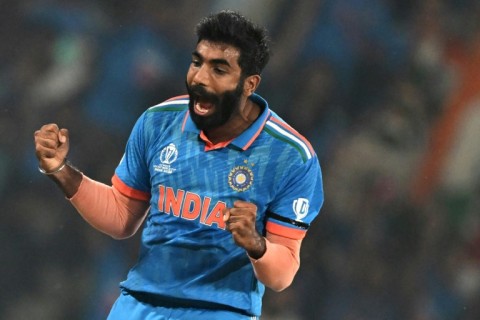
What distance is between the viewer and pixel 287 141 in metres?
2.62

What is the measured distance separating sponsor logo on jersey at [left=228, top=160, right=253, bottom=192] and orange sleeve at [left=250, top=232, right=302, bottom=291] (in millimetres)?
145

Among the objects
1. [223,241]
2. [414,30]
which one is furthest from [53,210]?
[414,30]

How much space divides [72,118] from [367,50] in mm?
1147

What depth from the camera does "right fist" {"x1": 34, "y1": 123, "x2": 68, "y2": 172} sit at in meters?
2.49

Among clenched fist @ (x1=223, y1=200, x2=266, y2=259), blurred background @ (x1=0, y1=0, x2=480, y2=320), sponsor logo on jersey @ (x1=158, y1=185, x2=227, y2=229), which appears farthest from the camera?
blurred background @ (x1=0, y1=0, x2=480, y2=320)

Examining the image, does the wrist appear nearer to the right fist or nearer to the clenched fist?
the right fist

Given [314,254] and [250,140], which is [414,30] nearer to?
[314,254]

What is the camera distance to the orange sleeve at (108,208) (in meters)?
2.68

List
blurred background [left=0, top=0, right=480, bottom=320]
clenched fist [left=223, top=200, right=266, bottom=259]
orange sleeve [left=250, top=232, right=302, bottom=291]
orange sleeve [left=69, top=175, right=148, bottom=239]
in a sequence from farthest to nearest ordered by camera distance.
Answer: blurred background [left=0, top=0, right=480, bottom=320] → orange sleeve [left=69, top=175, right=148, bottom=239] → orange sleeve [left=250, top=232, right=302, bottom=291] → clenched fist [left=223, top=200, right=266, bottom=259]

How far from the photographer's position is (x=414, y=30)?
3.74 metres

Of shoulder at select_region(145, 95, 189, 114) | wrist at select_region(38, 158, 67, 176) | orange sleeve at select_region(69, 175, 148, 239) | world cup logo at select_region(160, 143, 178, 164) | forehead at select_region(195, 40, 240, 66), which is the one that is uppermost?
forehead at select_region(195, 40, 240, 66)

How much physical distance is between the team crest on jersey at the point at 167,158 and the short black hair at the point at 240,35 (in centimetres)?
28

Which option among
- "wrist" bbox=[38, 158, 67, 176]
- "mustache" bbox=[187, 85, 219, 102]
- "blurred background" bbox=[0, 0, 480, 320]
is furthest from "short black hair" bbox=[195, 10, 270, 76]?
"blurred background" bbox=[0, 0, 480, 320]

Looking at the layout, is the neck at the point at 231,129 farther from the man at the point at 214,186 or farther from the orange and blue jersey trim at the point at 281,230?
the orange and blue jersey trim at the point at 281,230
